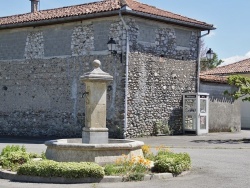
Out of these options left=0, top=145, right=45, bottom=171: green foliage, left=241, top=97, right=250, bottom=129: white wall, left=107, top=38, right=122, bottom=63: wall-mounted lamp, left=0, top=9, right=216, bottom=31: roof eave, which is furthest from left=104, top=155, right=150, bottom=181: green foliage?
left=241, top=97, right=250, bottom=129: white wall

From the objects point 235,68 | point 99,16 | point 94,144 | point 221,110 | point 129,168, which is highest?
point 99,16

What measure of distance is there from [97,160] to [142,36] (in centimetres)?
1123

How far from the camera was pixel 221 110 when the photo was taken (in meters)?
24.3

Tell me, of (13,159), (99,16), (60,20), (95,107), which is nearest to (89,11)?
(99,16)

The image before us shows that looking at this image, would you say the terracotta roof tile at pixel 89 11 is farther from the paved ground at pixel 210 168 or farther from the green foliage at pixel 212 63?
the green foliage at pixel 212 63

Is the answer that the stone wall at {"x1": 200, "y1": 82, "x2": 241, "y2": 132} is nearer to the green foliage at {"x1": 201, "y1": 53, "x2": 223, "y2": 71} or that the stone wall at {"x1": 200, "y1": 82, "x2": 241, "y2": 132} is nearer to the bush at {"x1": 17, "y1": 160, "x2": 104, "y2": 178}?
the bush at {"x1": 17, "y1": 160, "x2": 104, "y2": 178}

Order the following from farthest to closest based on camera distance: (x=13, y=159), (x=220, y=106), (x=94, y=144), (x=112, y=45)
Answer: (x=220, y=106), (x=112, y=45), (x=13, y=159), (x=94, y=144)

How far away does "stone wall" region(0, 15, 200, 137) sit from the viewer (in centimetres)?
1967

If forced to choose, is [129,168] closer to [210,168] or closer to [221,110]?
[210,168]

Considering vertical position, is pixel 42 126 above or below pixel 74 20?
below

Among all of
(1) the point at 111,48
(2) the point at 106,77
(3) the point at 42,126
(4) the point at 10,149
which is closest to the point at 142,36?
(1) the point at 111,48

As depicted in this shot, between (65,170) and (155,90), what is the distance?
40.5 ft

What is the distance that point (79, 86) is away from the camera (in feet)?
68.1

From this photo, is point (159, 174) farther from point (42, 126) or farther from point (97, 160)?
point (42, 126)
